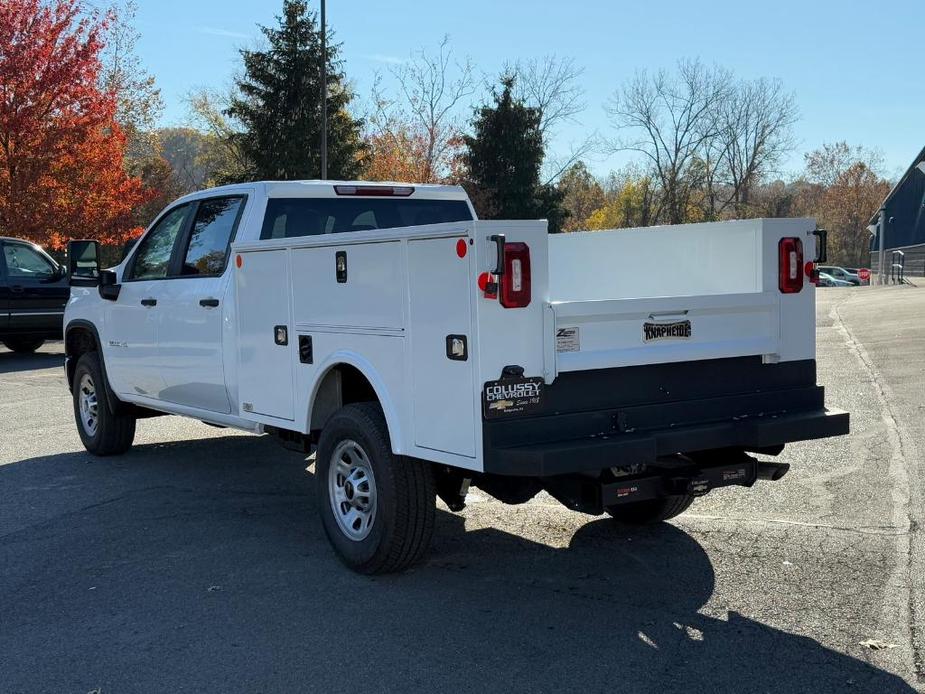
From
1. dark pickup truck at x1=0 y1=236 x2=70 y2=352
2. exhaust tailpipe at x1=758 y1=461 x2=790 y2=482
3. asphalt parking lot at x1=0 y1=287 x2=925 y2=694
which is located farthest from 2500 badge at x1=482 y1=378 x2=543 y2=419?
dark pickup truck at x1=0 y1=236 x2=70 y2=352

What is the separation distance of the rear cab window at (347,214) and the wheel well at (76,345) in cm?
287

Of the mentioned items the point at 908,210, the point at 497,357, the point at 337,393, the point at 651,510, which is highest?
the point at 908,210

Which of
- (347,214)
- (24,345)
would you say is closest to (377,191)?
(347,214)

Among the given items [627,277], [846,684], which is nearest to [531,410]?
[846,684]

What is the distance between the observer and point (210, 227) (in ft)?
23.6

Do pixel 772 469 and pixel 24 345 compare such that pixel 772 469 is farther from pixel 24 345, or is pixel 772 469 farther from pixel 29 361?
pixel 24 345

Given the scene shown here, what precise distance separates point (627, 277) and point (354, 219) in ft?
6.53

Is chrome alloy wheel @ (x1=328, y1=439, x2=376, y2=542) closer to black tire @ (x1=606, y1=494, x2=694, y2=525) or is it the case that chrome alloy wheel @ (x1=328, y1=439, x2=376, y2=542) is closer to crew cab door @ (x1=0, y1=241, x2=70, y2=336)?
black tire @ (x1=606, y1=494, x2=694, y2=525)

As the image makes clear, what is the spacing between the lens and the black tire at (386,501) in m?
4.98

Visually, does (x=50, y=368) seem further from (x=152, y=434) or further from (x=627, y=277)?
(x=627, y=277)

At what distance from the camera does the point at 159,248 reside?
780cm

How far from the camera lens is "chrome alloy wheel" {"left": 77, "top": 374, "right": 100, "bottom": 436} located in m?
8.73

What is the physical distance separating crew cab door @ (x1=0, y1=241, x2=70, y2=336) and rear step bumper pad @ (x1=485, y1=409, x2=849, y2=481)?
14.4 metres

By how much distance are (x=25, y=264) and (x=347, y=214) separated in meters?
12.2
